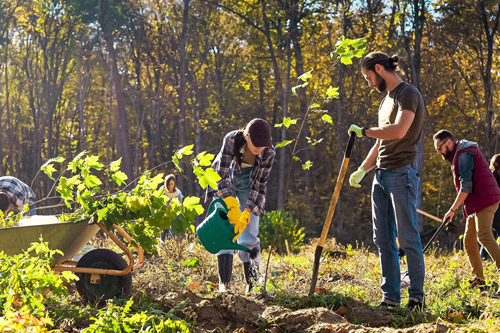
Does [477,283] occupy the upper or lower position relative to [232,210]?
lower

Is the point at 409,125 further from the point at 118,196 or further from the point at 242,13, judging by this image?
the point at 242,13

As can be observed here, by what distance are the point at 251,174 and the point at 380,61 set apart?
1.42 meters

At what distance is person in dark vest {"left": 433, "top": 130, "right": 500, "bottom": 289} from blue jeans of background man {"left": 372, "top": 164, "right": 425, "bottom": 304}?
1.18 meters

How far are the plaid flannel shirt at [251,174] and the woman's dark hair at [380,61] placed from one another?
110 cm

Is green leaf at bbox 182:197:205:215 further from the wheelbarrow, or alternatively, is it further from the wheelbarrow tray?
the wheelbarrow tray

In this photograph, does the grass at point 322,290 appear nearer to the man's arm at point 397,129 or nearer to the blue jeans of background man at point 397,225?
the blue jeans of background man at point 397,225

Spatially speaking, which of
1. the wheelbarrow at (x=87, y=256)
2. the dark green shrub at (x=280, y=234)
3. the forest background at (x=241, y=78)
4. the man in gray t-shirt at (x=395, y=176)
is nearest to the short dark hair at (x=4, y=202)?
the wheelbarrow at (x=87, y=256)

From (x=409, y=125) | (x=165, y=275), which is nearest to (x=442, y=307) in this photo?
(x=409, y=125)

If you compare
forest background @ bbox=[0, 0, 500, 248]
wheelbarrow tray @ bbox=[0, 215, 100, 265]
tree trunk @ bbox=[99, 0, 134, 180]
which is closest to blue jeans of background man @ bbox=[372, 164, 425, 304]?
wheelbarrow tray @ bbox=[0, 215, 100, 265]

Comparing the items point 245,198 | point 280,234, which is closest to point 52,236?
point 245,198

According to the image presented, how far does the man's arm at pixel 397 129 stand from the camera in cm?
400

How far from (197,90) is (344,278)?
18038 mm

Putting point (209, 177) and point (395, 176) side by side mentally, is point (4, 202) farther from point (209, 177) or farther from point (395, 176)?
point (395, 176)

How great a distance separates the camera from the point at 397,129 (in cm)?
399
